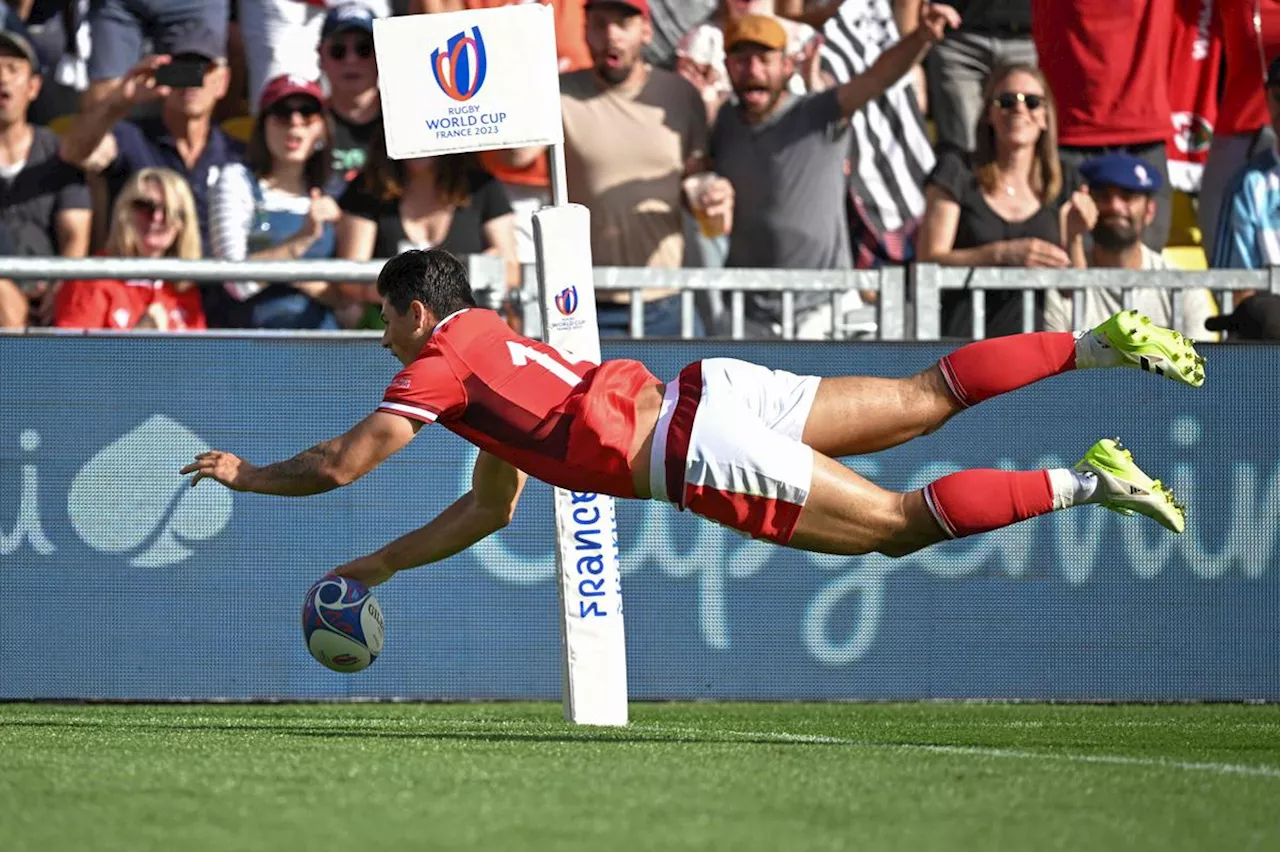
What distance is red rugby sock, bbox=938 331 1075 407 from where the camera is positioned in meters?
6.99

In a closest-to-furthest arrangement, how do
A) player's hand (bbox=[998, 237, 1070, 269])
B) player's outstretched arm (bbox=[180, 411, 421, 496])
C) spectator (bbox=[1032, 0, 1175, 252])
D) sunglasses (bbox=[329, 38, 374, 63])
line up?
player's outstretched arm (bbox=[180, 411, 421, 496]), player's hand (bbox=[998, 237, 1070, 269]), sunglasses (bbox=[329, 38, 374, 63]), spectator (bbox=[1032, 0, 1175, 252])

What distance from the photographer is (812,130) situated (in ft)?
36.9

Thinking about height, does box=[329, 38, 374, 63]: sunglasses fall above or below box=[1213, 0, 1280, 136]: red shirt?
above

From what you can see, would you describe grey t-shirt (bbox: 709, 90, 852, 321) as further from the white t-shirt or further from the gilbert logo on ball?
the gilbert logo on ball

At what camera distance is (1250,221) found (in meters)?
11.6

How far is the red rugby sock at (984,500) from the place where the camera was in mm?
6828

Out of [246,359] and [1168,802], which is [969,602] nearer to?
[246,359]

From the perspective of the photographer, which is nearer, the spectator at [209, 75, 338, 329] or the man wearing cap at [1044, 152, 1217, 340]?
the man wearing cap at [1044, 152, 1217, 340]

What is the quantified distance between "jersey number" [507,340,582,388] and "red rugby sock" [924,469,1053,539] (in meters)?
1.32

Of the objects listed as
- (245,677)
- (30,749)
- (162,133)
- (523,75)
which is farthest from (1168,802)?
(162,133)

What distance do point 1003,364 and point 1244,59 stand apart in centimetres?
632

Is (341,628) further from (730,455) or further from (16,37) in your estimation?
(16,37)

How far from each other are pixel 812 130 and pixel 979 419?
2.25 m

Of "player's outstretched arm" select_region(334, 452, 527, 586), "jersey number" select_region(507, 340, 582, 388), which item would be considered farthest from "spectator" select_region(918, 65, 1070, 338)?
"jersey number" select_region(507, 340, 582, 388)
